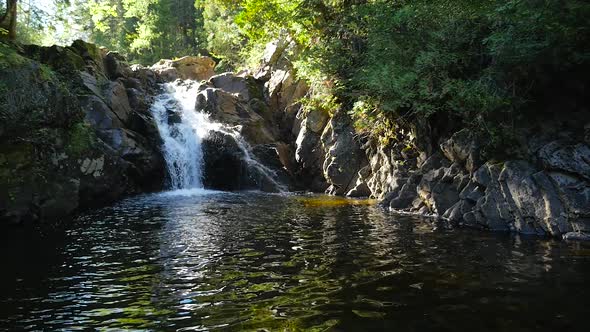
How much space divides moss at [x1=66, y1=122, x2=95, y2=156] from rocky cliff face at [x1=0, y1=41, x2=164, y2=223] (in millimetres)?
41

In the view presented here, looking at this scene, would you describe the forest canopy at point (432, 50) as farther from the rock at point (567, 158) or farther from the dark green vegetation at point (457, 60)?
the rock at point (567, 158)

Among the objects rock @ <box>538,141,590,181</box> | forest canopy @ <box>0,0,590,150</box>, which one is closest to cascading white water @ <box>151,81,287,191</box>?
forest canopy @ <box>0,0,590,150</box>

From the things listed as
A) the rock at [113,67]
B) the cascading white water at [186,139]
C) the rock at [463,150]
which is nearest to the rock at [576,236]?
the rock at [463,150]

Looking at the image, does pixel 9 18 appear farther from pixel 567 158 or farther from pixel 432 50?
pixel 567 158

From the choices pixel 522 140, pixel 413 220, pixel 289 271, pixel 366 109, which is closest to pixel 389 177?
pixel 366 109

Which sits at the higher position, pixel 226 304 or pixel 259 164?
pixel 259 164

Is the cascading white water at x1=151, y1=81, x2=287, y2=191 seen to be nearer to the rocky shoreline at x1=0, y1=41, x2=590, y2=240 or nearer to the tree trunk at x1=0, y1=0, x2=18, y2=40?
the rocky shoreline at x1=0, y1=41, x2=590, y2=240

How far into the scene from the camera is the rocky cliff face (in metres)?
16.5

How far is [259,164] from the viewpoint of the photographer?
2886cm

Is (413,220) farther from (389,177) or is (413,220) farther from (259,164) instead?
(259,164)

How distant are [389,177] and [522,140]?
7722 mm

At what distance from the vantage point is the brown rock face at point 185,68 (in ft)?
132

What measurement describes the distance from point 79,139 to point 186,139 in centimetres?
1032

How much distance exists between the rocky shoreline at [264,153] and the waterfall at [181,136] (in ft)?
2.17
